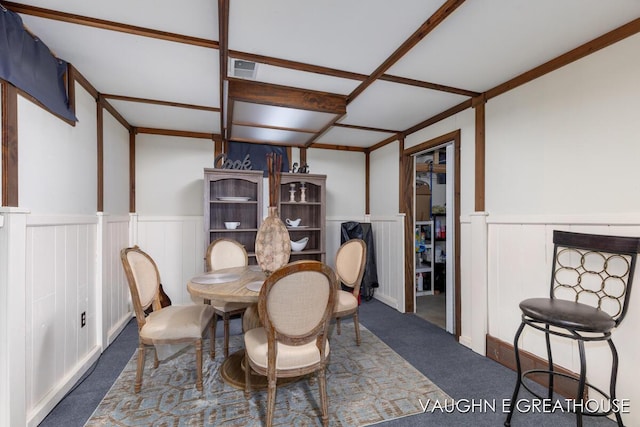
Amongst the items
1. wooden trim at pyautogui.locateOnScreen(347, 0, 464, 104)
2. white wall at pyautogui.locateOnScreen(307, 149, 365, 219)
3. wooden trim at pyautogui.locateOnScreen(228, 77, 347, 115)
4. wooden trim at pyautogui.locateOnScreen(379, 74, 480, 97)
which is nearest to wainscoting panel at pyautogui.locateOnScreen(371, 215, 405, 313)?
white wall at pyautogui.locateOnScreen(307, 149, 365, 219)

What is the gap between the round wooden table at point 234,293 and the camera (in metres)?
1.79

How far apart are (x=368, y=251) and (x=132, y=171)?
336 cm

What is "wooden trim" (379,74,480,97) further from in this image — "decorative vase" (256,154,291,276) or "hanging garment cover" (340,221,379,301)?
"hanging garment cover" (340,221,379,301)

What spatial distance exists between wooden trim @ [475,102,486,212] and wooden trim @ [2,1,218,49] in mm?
2309

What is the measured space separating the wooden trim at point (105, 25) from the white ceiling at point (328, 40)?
2 cm

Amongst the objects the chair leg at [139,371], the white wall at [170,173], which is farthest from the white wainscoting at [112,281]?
the chair leg at [139,371]

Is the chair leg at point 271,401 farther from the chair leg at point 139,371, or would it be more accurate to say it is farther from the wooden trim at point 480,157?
the wooden trim at point 480,157

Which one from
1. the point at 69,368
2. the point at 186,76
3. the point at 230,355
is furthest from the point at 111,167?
the point at 230,355

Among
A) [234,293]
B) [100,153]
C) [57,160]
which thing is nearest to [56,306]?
[57,160]

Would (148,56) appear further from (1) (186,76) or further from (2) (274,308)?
(2) (274,308)

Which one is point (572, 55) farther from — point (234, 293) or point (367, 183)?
point (367, 183)

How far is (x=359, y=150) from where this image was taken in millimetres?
4648

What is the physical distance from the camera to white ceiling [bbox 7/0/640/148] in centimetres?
157

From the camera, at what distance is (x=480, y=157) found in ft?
8.75
